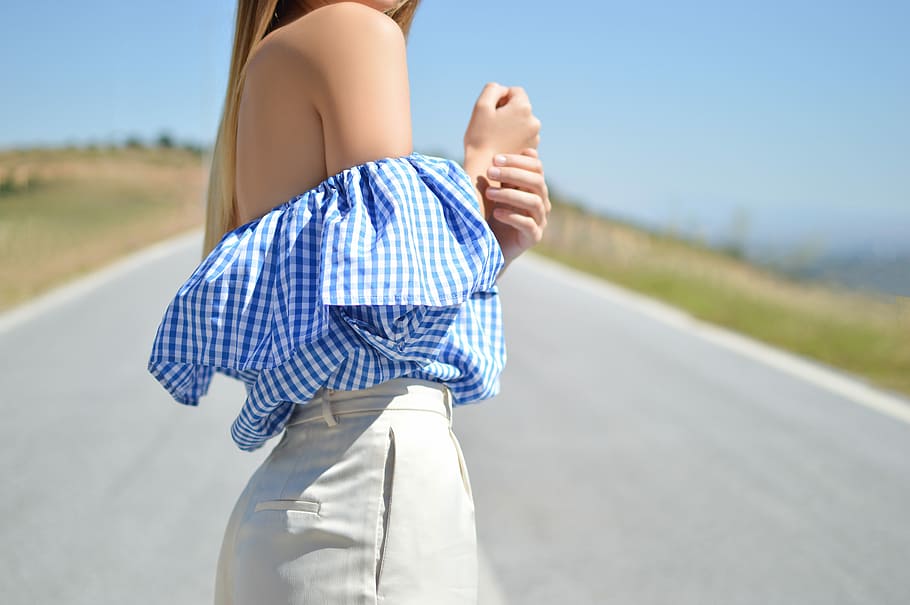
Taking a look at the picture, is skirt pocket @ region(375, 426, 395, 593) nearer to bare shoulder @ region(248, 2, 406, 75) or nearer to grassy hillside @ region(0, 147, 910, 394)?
bare shoulder @ region(248, 2, 406, 75)

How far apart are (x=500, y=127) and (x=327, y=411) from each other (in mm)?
524

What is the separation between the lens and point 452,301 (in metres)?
1.10

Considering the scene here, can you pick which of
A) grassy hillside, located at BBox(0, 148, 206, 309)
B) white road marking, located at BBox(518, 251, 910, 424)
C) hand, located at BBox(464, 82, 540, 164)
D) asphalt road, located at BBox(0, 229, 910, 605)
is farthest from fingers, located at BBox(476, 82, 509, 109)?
white road marking, located at BBox(518, 251, 910, 424)

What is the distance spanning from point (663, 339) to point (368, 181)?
7500mm

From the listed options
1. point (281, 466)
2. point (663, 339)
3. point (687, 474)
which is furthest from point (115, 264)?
point (281, 466)

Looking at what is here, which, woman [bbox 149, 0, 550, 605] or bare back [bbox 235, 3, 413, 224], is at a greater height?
bare back [bbox 235, 3, 413, 224]

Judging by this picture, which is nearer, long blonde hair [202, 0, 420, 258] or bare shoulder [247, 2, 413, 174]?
bare shoulder [247, 2, 413, 174]

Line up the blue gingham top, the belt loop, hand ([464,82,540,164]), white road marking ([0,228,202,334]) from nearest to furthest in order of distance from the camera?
the blue gingham top
the belt loop
hand ([464,82,540,164])
white road marking ([0,228,202,334])

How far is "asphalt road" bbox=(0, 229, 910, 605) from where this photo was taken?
3.14 metres

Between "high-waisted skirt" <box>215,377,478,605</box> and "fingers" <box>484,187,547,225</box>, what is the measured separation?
311 millimetres

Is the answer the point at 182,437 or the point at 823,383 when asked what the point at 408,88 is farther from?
the point at 823,383

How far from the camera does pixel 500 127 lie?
4.31 ft

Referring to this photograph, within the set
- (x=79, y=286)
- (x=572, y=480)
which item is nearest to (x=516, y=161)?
(x=572, y=480)

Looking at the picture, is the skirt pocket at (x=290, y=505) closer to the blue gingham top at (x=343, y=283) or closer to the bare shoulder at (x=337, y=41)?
the blue gingham top at (x=343, y=283)
